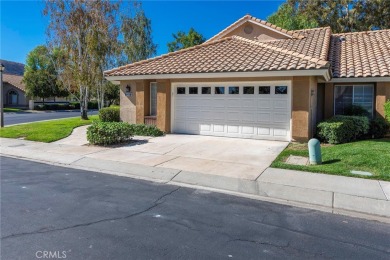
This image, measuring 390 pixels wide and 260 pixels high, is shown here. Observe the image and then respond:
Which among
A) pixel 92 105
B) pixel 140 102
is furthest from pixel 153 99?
pixel 92 105

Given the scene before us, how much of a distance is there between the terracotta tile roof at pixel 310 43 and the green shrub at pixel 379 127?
3.47m

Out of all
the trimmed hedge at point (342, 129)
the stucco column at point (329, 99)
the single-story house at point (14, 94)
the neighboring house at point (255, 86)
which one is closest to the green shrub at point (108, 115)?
the neighboring house at point (255, 86)

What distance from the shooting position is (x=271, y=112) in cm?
1236

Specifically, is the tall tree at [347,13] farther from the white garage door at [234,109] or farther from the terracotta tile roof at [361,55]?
the white garage door at [234,109]

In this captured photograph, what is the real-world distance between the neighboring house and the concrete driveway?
102cm

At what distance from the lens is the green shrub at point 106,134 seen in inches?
452

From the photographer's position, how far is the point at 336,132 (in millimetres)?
11023

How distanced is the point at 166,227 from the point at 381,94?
12.2 metres

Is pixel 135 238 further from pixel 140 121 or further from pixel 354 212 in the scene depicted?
pixel 140 121

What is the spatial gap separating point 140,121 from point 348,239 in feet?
39.1

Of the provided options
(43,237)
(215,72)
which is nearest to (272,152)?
(215,72)

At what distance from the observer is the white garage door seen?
40.1 feet

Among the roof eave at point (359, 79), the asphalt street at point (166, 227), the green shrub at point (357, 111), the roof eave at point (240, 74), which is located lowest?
the asphalt street at point (166, 227)

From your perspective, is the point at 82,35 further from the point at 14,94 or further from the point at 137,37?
the point at 14,94
